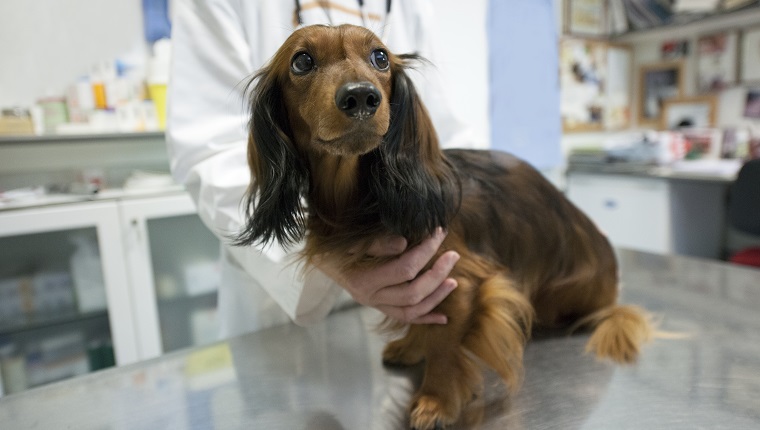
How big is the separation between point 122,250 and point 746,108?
134 inches

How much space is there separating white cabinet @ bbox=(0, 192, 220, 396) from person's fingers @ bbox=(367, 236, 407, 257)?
4.44 feet

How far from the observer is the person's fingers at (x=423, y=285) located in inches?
28.9

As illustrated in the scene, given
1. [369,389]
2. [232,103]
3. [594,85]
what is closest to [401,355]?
[369,389]

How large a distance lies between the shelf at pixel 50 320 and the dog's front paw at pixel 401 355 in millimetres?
1443

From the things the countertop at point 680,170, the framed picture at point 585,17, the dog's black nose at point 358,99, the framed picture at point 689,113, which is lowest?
the countertop at point 680,170

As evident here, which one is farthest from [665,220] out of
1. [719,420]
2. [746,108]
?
[719,420]

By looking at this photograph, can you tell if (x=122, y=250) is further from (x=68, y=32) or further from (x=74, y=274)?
(x=68, y=32)

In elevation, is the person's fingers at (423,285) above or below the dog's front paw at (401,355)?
above

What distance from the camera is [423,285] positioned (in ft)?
2.41

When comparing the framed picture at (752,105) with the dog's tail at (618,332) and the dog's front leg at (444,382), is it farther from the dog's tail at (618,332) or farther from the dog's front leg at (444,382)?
the dog's front leg at (444,382)

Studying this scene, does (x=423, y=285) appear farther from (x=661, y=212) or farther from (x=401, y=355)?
(x=661, y=212)

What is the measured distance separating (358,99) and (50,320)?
6.40ft

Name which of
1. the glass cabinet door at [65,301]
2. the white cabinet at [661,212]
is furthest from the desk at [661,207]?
the glass cabinet door at [65,301]

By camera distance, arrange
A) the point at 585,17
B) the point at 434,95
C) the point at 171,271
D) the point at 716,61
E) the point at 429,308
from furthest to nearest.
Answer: the point at 585,17
the point at 716,61
the point at 171,271
the point at 434,95
the point at 429,308
